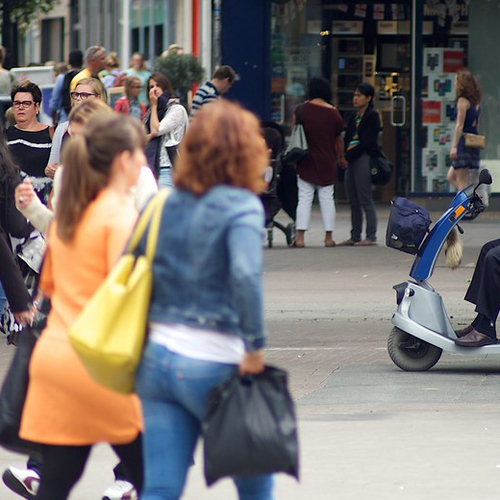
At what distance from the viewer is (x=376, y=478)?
590 cm

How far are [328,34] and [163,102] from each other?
26.8 feet

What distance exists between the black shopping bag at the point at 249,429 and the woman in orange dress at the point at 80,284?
46cm

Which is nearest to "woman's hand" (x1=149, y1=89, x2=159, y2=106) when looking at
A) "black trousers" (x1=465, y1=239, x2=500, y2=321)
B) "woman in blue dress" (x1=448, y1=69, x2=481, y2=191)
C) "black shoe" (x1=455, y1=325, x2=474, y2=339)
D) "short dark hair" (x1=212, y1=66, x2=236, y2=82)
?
"short dark hair" (x1=212, y1=66, x2=236, y2=82)

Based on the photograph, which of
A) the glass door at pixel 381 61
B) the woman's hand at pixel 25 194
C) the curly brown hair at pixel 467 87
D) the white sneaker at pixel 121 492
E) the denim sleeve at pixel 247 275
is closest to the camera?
the denim sleeve at pixel 247 275

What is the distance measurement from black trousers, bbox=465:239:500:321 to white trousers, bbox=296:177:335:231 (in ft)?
23.5

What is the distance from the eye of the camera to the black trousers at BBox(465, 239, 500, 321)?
8070 millimetres

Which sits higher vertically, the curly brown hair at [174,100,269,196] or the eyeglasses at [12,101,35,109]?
the curly brown hair at [174,100,269,196]

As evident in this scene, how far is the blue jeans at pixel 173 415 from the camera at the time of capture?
397 cm

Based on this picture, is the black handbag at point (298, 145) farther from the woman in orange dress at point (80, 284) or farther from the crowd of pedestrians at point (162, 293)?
the woman in orange dress at point (80, 284)

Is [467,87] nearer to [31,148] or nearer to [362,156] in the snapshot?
[362,156]

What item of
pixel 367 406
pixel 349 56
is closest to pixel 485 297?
pixel 367 406

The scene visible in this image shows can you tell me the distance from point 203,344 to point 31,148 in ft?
19.6

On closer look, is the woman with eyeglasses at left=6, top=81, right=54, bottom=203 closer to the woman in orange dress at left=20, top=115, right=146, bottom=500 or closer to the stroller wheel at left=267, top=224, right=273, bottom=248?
the woman in orange dress at left=20, top=115, right=146, bottom=500

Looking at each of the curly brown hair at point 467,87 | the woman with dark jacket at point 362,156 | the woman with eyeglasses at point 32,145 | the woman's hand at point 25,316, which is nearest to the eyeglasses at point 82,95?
the woman's hand at point 25,316
